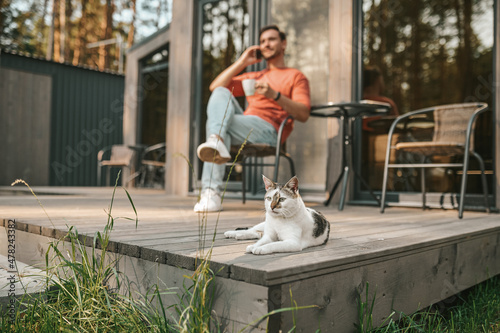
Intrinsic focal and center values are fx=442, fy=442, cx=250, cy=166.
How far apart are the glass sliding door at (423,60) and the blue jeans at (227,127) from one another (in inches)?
43.6

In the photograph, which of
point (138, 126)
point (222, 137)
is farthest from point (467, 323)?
point (138, 126)

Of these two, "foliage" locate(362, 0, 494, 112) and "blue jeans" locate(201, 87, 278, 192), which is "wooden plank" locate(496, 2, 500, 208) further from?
"blue jeans" locate(201, 87, 278, 192)

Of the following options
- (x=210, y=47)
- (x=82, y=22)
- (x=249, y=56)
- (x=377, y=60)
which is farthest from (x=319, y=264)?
(x=82, y=22)

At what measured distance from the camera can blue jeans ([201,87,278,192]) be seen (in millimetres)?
2664

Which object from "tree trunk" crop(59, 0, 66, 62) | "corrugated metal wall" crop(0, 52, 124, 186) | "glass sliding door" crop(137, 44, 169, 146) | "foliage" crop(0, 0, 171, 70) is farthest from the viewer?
"foliage" crop(0, 0, 171, 70)

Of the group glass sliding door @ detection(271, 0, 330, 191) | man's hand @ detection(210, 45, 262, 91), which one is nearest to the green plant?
man's hand @ detection(210, 45, 262, 91)

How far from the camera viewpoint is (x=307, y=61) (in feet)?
13.5

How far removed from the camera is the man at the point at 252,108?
2.55 m

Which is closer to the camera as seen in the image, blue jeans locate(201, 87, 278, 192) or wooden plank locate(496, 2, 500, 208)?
blue jeans locate(201, 87, 278, 192)

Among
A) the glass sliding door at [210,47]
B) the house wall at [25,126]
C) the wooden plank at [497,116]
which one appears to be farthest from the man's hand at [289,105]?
the house wall at [25,126]

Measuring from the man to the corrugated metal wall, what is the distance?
704 centimetres

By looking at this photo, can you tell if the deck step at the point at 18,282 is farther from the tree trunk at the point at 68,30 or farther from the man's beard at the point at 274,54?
the tree trunk at the point at 68,30

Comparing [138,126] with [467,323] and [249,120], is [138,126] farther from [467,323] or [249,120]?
[467,323]

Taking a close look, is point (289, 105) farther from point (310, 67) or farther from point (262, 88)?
point (310, 67)
